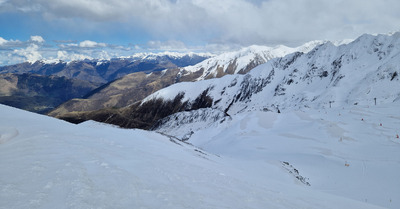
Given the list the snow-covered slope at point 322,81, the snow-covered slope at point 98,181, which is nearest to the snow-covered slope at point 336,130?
the snow-covered slope at point 322,81

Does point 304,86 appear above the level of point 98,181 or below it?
above

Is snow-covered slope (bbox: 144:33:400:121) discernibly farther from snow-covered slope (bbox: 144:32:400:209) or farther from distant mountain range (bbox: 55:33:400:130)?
snow-covered slope (bbox: 144:32:400:209)

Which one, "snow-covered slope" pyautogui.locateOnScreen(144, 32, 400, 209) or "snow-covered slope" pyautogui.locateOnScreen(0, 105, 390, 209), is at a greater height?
"snow-covered slope" pyautogui.locateOnScreen(144, 32, 400, 209)

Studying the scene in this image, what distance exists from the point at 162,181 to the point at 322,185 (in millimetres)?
15354

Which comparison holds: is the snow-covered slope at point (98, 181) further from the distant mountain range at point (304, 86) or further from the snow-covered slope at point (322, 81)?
the snow-covered slope at point (322, 81)

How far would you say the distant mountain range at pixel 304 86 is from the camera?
83.9m

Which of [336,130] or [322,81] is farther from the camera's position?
[322,81]

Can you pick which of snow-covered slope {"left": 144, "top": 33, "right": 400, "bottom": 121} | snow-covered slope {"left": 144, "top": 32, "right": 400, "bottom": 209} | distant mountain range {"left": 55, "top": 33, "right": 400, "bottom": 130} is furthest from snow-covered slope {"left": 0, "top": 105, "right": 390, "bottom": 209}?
snow-covered slope {"left": 144, "top": 33, "right": 400, "bottom": 121}

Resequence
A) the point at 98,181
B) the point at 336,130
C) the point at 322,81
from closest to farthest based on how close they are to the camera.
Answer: the point at 98,181 → the point at 336,130 → the point at 322,81

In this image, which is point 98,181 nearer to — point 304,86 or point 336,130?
point 336,130

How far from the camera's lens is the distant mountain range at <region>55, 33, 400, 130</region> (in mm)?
83875

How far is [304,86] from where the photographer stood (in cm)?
12950

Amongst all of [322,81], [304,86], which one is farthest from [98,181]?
[304,86]

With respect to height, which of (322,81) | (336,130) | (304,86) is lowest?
(336,130)
